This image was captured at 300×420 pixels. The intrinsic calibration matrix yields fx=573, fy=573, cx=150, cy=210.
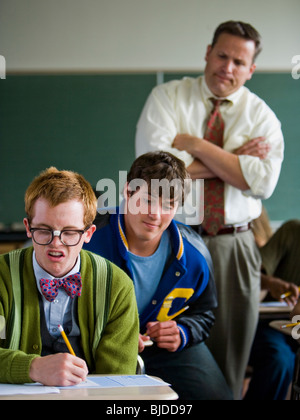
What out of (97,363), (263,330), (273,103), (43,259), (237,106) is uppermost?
(273,103)

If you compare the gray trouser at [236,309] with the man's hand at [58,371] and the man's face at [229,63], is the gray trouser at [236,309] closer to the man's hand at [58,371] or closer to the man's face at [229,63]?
the man's face at [229,63]

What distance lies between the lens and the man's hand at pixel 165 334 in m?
1.81

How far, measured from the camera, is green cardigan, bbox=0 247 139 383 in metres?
1.40

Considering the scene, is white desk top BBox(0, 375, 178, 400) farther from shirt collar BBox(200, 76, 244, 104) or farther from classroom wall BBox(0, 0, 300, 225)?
classroom wall BBox(0, 0, 300, 225)

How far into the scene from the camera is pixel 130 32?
3.75 m

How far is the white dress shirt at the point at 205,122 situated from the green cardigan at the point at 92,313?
822 mm

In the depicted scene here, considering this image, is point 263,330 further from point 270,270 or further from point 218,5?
point 218,5

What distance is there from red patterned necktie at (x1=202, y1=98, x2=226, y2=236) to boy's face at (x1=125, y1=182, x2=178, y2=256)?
0.43 metres

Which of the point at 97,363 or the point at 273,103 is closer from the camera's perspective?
the point at 97,363

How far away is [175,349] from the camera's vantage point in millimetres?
1855

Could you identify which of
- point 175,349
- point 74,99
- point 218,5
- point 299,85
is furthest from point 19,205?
point 175,349

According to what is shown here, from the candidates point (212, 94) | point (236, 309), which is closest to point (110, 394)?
point (236, 309)

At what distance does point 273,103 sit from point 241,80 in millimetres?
1838

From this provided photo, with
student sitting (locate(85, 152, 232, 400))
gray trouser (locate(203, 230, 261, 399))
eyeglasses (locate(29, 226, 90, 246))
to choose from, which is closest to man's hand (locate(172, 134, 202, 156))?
student sitting (locate(85, 152, 232, 400))
